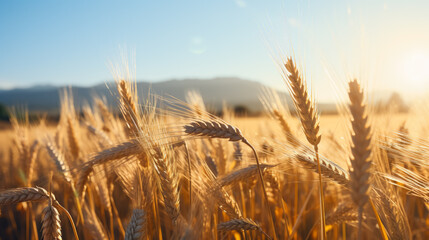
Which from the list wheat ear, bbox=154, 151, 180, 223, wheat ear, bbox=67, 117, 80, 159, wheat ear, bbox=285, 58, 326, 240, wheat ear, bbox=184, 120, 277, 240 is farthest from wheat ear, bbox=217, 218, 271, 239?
wheat ear, bbox=67, 117, 80, 159

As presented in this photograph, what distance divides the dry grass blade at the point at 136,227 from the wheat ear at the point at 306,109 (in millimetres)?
691

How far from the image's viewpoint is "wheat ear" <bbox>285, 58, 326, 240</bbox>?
1.17 metres

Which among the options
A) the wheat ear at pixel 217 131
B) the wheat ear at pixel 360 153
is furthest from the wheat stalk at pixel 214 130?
the wheat ear at pixel 360 153

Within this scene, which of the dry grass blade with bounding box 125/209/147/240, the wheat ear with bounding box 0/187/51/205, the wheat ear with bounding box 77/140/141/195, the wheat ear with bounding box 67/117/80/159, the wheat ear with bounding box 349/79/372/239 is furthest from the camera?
the wheat ear with bounding box 67/117/80/159

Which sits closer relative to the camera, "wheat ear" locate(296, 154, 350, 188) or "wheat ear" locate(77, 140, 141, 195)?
"wheat ear" locate(296, 154, 350, 188)

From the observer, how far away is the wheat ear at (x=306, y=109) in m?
1.17

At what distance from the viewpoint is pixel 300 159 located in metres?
1.44

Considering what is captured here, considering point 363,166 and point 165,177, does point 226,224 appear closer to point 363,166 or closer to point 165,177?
point 165,177

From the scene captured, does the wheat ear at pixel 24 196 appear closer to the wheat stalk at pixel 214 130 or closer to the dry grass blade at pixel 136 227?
the dry grass blade at pixel 136 227

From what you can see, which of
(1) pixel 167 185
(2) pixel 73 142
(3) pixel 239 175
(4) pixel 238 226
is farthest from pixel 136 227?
(2) pixel 73 142

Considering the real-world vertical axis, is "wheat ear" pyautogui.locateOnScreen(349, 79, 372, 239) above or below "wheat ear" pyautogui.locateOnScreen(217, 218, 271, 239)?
above

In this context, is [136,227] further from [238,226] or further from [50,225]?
[238,226]

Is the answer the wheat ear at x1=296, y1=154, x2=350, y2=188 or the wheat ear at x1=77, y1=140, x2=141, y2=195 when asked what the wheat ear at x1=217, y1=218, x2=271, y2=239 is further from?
the wheat ear at x1=77, y1=140, x2=141, y2=195

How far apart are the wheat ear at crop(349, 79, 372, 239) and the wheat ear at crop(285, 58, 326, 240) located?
0.54ft
